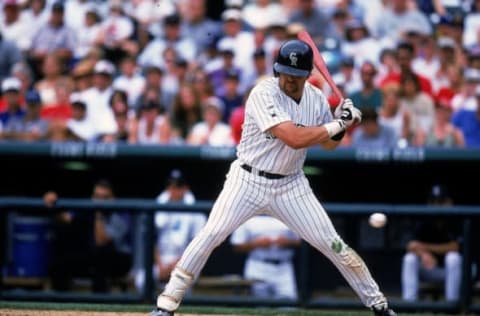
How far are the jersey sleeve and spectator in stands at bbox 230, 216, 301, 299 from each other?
305 centimetres

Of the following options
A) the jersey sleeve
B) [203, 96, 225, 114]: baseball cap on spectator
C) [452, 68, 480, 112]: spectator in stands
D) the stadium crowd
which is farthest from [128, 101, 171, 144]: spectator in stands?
the jersey sleeve

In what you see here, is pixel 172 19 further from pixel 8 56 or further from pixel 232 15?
pixel 8 56

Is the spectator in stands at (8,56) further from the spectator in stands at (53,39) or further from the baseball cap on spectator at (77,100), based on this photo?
the baseball cap on spectator at (77,100)

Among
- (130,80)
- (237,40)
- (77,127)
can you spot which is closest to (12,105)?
(77,127)

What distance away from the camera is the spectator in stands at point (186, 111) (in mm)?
10461

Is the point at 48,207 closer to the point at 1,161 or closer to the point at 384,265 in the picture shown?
the point at 1,161

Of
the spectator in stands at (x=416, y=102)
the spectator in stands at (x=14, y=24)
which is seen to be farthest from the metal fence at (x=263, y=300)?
the spectator in stands at (x=14, y=24)

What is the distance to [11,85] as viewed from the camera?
10844mm

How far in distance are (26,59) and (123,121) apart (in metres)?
1.99

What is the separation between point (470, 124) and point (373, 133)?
95 cm

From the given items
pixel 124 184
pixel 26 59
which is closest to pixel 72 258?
pixel 124 184

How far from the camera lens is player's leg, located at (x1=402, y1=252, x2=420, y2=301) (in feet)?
29.6

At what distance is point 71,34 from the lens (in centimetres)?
1202

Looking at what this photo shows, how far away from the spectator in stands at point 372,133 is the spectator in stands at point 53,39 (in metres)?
3.51
